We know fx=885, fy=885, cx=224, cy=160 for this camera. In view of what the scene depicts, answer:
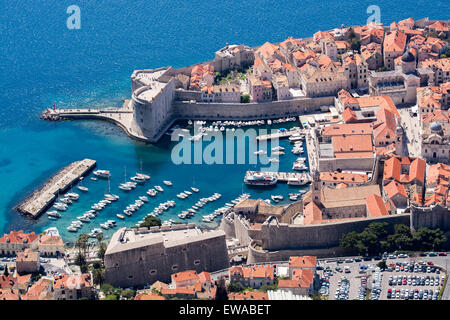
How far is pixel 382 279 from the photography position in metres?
68.4

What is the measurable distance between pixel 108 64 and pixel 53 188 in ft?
126

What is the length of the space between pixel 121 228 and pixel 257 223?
12.8 metres

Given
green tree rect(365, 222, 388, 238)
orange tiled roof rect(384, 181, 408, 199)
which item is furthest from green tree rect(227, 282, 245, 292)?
orange tiled roof rect(384, 181, 408, 199)

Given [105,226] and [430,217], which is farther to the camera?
[105,226]

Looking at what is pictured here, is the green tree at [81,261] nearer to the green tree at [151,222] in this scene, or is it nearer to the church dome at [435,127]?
the green tree at [151,222]

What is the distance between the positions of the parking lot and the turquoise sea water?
18.8 meters

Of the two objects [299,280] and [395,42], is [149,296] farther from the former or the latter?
[395,42]

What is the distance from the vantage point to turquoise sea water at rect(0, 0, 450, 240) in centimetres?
9281

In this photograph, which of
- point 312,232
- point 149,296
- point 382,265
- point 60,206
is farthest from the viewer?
point 60,206

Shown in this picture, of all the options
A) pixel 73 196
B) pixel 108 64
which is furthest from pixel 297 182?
pixel 108 64

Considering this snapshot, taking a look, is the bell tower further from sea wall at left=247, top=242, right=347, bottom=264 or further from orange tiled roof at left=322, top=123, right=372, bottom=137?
orange tiled roof at left=322, top=123, right=372, bottom=137

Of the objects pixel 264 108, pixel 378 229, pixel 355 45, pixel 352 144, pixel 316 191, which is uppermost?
pixel 355 45

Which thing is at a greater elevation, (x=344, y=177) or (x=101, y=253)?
(x=344, y=177)
